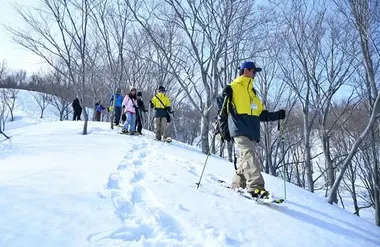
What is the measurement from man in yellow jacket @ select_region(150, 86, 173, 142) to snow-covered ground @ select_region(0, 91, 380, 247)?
4.70 metres

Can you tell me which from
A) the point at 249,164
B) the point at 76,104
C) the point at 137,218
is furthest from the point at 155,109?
the point at 76,104

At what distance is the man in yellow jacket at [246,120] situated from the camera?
4.18 metres

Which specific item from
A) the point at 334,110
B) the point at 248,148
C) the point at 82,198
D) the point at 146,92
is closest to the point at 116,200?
the point at 82,198

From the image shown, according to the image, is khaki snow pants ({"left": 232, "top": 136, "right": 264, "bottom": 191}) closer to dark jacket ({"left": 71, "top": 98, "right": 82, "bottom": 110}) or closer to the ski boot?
the ski boot

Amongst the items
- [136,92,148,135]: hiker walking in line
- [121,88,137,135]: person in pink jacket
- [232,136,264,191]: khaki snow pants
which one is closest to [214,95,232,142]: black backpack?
[232,136,264,191]: khaki snow pants

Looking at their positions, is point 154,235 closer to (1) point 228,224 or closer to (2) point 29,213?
(1) point 228,224

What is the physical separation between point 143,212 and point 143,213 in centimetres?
3

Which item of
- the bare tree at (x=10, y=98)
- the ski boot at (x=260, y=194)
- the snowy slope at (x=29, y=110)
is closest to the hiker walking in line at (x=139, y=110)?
the ski boot at (x=260, y=194)

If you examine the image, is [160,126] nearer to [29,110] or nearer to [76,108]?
[76,108]

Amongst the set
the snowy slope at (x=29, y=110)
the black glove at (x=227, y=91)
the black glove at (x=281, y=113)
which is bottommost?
the snowy slope at (x=29, y=110)

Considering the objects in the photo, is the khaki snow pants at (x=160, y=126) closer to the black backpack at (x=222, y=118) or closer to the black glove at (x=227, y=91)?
the black backpack at (x=222, y=118)

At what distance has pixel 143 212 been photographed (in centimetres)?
323

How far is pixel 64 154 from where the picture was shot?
648cm

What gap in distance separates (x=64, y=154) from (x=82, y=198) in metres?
3.51
